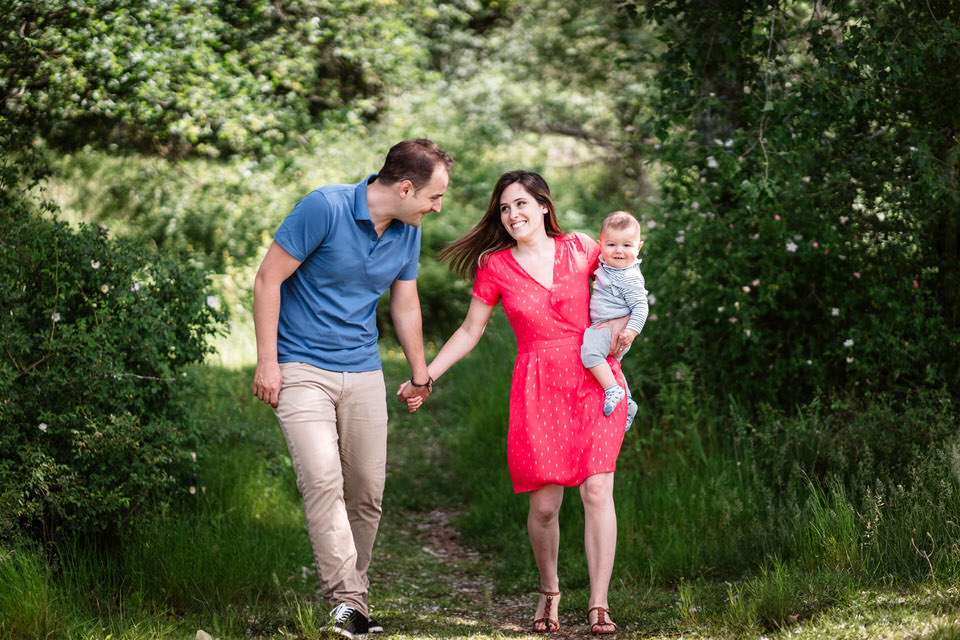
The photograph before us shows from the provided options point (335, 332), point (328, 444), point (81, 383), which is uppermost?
point (335, 332)

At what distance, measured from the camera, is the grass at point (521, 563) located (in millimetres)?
3727

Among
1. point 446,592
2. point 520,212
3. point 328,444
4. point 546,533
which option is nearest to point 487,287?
point 520,212

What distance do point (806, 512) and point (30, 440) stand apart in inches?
143

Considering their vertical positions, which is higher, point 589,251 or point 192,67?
point 192,67

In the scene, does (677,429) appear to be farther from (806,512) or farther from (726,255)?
(806,512)

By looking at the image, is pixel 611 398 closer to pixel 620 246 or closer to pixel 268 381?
pixel 620 246

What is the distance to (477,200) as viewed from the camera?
14.2 metres

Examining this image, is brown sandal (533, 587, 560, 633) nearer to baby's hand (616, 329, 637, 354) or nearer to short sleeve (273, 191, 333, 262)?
baby's hand (616, 329, 637, 354)

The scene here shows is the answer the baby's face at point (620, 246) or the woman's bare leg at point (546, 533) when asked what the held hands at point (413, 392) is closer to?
the woman's bare leg at point (546, 533)

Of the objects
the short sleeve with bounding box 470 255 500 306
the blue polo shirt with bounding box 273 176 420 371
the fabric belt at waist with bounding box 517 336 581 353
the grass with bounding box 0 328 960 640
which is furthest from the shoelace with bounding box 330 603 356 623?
the short sleeve with bounding box 470 255 500 306

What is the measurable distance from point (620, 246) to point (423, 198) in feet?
2.89

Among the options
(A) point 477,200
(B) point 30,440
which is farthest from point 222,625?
(A) point 477,200

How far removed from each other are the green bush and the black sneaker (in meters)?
1.24

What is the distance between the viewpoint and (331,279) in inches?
155
